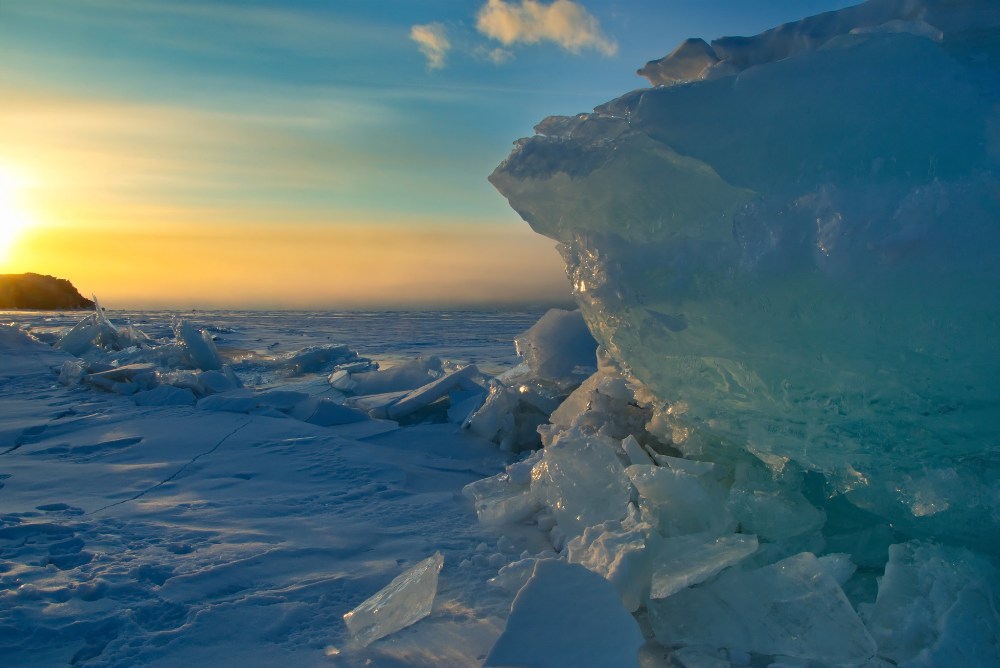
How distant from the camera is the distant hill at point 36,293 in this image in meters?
41.2

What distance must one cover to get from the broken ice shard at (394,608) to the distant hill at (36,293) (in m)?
53.4

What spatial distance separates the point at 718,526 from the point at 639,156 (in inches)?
52.8

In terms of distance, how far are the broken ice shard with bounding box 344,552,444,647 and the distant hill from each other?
175ft

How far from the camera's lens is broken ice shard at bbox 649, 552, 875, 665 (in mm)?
1286

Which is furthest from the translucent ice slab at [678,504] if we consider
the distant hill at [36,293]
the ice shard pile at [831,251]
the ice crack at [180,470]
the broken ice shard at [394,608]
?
the distant hill at [36,293]

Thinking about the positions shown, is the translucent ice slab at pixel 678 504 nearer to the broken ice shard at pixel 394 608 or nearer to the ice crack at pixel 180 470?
the broken ice shard at pixel 394 608

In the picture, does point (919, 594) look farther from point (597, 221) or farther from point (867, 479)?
point (597, 221)

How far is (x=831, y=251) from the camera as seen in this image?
4.83 ft

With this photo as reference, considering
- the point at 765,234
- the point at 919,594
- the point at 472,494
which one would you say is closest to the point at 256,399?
the point at 472,494

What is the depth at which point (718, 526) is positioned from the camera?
5.63ft

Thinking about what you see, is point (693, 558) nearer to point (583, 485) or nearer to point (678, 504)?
point (678, 504)

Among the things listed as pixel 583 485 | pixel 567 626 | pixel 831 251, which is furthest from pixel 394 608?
pixel 831 251

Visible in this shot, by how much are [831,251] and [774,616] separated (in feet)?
3.36

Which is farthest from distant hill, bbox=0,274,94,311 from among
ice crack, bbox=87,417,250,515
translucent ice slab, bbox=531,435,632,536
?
translucent ice slab, bbox=531,435,632,536
